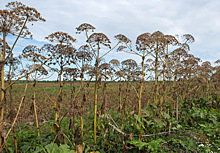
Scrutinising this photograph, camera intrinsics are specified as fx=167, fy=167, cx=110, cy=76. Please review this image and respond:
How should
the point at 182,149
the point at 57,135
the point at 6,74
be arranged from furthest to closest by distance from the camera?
the point at 182,149 → the point at 6,74 → the point at 57,135

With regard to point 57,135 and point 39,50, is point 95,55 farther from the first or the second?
point 57,135

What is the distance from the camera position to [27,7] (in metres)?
2.91

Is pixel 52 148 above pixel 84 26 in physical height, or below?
below

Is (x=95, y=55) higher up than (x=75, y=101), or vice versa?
(x=95, y=55)

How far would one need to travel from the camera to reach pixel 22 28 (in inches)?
112

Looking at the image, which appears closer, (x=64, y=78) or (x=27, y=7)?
(x=27, y=7)

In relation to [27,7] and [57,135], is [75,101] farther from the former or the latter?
[27,7]

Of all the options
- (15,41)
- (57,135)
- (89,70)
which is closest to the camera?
(15,41)

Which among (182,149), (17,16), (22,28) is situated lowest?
(182,149)

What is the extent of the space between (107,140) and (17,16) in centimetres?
303

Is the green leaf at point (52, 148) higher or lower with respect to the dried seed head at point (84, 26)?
lower

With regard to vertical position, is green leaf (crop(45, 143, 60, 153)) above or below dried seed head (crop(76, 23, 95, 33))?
below

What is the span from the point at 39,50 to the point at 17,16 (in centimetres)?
92

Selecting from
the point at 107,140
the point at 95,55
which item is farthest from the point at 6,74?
the point at 107,140
